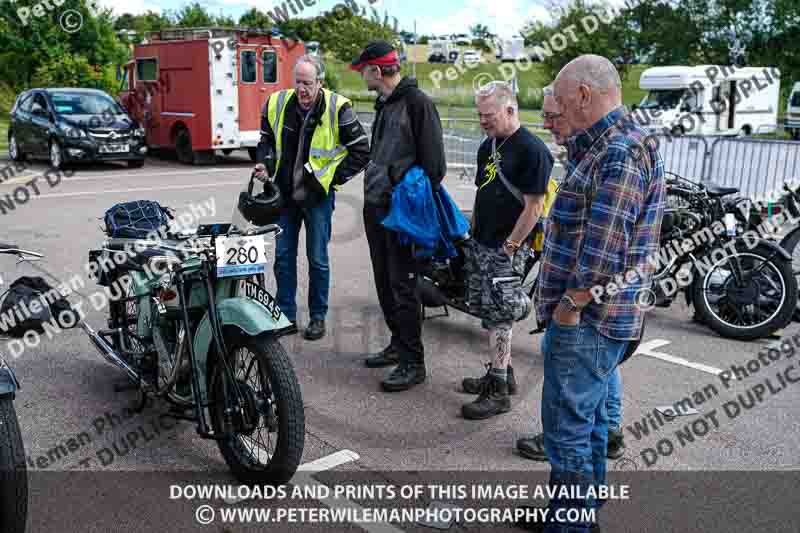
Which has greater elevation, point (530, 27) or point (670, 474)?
point (530, 27)

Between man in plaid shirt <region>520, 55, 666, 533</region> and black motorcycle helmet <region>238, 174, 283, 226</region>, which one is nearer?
man in plaid shirt <region>520, 55, 666, 533</region>

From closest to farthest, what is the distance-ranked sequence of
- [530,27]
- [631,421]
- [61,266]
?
[631,421] → [61,266] → [530,27]

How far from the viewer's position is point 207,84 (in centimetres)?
1689

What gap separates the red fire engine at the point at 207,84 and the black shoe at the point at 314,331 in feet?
38.1

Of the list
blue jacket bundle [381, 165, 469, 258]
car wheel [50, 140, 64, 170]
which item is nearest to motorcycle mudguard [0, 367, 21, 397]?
blue jacket bundle [381, 165, 469, 258]

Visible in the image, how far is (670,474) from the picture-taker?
4.05 meters

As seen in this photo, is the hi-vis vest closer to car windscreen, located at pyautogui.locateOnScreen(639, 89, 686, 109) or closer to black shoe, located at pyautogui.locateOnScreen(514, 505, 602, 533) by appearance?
black shoe, located at pyautogui.locateOnScreen(514, 505, 602, 533)

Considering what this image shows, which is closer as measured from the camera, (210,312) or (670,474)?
(210,312)

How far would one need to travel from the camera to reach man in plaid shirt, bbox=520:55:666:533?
9.49ft

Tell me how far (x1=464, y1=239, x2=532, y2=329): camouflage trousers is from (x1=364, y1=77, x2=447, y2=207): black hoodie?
0.62 meters

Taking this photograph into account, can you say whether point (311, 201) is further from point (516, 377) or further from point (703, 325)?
point (703, 325)

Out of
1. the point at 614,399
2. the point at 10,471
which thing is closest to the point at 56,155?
the point at 10,471

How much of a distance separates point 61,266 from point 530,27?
39.5 m

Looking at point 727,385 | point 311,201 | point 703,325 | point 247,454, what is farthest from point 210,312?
point 703,325
